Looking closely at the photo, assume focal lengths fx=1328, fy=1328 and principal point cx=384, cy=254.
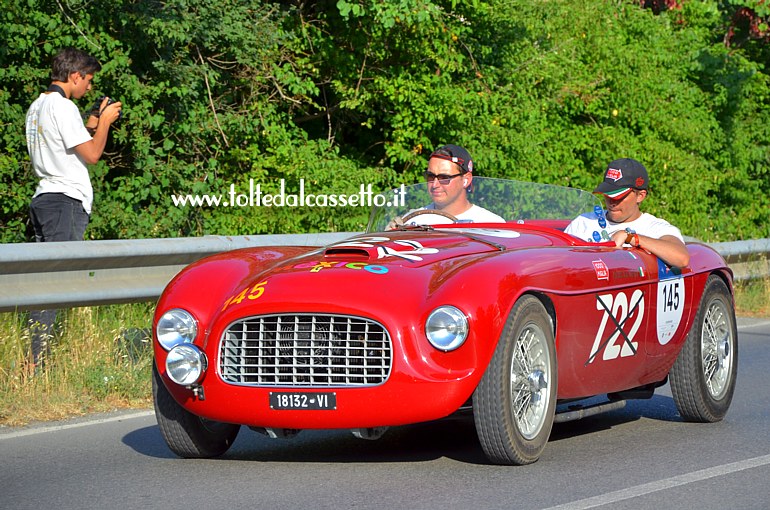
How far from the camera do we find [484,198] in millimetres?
7789

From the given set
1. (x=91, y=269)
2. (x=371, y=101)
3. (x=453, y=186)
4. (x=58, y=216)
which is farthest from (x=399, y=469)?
(x=371, y=101)

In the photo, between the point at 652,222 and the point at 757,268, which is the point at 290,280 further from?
the point at 757,268

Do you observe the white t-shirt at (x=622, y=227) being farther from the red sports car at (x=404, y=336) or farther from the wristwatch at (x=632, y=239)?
the red sports car at (x=404, y=336)

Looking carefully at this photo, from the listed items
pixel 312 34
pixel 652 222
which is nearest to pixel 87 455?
pixel 652 222

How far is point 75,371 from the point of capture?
8281mm

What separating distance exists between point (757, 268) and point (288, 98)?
18.3 ft

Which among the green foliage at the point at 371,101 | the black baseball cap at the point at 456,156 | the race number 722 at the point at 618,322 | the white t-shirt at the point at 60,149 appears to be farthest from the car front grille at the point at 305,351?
the green foliage at the point at 371,101

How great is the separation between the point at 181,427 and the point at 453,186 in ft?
7.87

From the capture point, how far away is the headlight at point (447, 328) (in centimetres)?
568

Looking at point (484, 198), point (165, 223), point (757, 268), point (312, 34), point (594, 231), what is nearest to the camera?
point (594, 231)

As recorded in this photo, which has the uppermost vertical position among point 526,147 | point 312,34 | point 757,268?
point 312,34

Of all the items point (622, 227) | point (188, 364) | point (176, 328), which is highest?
point (622, 227)

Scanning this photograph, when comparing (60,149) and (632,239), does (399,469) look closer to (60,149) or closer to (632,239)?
(632,239)

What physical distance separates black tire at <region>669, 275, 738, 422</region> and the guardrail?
11.4ft
